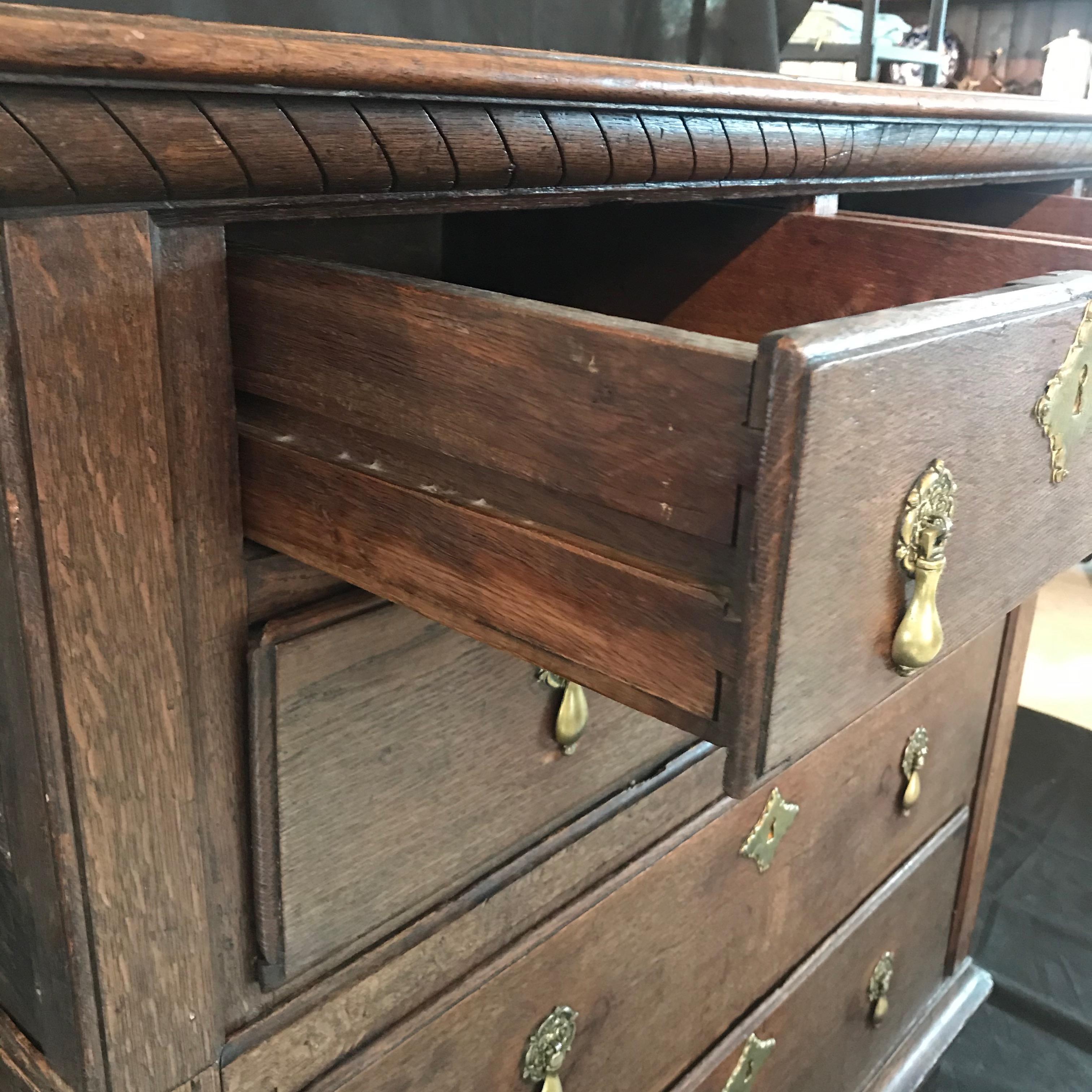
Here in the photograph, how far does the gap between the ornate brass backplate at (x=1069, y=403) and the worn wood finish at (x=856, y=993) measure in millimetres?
602

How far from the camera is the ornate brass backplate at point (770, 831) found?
845 millimetres

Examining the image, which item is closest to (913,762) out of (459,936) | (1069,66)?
(459,936)

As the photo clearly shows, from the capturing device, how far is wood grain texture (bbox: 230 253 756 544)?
0.35 meters

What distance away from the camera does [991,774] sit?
4.03 feet

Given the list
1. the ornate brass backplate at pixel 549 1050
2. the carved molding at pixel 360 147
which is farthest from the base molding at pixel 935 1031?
the carved molding at pixel 360 147

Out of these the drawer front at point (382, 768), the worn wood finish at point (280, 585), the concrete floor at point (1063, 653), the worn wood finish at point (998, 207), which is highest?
the worn wood finish at point (998, 207)

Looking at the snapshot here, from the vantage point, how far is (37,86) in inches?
13.6

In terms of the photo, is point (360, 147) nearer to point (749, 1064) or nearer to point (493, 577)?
point (493, 577)

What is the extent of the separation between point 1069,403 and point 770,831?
0.49 m

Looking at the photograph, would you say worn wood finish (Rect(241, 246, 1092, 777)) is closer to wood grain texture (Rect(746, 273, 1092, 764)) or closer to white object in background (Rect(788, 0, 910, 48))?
wood grain texture (Rect(746, 273, 1092, 764))

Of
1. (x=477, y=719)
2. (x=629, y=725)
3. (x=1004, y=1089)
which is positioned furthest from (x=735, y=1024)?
(x=1004, y=1089)

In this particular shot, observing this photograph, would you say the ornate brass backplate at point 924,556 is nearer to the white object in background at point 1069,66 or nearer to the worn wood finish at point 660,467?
the worn wood finish at point 660,467

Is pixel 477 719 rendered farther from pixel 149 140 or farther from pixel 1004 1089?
pixel 1004 1089

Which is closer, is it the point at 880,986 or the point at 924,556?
the point at 924,556
